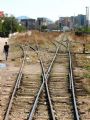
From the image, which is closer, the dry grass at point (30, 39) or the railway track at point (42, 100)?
the railway track at point (42, 100)

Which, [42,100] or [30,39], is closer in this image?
[42,100]

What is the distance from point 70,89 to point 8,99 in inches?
118

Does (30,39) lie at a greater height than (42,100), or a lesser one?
lesser

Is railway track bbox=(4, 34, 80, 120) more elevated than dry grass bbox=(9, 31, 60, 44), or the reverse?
railway track bbox=(4, 34, 80, 120)

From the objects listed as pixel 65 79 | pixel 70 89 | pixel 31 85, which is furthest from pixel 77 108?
pixel 65 79

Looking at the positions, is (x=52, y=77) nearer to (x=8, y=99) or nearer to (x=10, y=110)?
(x=8, y=99)

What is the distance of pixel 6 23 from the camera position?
13375 centimetres

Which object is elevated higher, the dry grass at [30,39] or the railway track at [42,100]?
the railway track at [42,100]

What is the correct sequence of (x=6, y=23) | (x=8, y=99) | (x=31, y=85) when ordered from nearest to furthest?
(x=8, y=99) < (x=31, y=85) < (x=6, y=23)

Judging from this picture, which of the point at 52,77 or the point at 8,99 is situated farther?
the point at 52,77

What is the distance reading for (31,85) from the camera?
1709 centimetres

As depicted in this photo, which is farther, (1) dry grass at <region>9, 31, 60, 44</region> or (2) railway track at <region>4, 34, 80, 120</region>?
(1) dry grass at <region>9, 31, 60, 44</region>

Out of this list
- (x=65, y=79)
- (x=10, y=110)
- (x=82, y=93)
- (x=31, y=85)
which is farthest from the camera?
(x=65, y=79)

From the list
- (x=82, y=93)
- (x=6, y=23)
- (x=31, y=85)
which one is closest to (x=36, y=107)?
(x=82, y=93)
